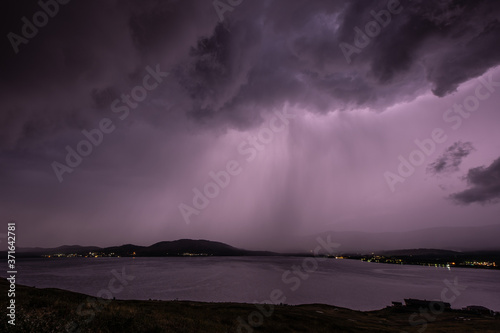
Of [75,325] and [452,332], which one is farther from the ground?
[75,325]

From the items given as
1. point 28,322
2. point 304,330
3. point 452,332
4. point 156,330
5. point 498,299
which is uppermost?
point 28,322

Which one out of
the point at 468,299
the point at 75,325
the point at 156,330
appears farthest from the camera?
→ the point at 468,299

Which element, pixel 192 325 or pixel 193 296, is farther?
pixel 193 296

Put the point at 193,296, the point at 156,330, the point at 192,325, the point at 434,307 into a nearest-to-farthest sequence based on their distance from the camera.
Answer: the point at 156,330, the point at 192,325, the point at 434,307, the point at 193,296

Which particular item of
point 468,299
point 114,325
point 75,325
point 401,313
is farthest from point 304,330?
point 468,299

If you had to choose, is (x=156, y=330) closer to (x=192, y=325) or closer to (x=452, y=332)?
(x=192, y=325)

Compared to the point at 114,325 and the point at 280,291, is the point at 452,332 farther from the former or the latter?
the point at 280,291

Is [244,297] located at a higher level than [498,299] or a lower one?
higher

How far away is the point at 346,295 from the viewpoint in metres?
89.9

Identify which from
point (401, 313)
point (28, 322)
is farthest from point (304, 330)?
point (401, 313)

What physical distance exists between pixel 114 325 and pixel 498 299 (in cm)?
12844

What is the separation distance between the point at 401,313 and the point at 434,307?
1558 centimetres

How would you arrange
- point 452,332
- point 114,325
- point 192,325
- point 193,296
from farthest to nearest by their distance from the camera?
point 193,296, point 452,332, point 192,325, point 114,325

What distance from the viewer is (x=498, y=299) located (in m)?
92.4
